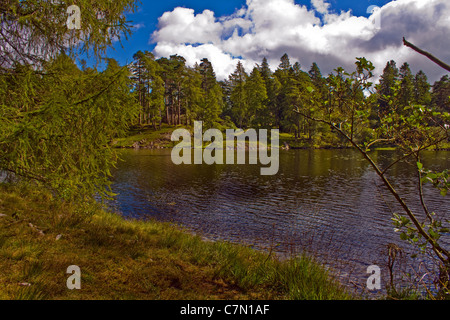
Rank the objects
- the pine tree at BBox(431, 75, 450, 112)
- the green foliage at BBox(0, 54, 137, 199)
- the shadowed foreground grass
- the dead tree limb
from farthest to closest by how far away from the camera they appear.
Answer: the green foliage at BBox(0, 54, 137, 199), the shadowed foreground grass, the pine tree at BBox(431, 75, 450, 112), the dead tree limb

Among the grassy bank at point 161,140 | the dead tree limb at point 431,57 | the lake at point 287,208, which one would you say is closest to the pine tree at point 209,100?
the grassy bank at point 161,140

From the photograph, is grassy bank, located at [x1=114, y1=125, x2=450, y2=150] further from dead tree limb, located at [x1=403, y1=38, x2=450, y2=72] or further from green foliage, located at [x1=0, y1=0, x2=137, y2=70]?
dead tree limb, located at [x1=403, y1=38, x2=450, y2=72]

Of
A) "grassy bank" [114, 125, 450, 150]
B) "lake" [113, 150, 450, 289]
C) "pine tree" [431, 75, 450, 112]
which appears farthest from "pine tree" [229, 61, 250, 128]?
"pine tree" [431, 75, 450, 112]

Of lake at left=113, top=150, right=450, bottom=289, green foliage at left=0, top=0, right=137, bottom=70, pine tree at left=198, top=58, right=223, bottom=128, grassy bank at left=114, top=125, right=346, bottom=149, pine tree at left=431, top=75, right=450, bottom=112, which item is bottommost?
lake at left=113, top=150, right=450, bottom=289

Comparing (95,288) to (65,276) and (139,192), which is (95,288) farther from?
(139,192)

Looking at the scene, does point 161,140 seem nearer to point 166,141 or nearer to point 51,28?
point 166,141

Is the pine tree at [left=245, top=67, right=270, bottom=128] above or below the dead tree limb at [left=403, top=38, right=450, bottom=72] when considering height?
above

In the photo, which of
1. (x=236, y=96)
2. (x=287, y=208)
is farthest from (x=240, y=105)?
(x=287, y=208)

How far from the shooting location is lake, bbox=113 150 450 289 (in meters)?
10.3

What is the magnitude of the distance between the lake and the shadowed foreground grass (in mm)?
1185

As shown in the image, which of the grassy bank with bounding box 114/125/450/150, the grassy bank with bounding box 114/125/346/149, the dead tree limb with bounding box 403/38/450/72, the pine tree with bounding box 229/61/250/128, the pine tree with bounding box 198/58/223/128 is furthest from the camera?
the pine tree with bounding box 229/61/250/128

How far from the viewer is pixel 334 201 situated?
59.2 ft

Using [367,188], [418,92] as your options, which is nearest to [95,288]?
[367,188]

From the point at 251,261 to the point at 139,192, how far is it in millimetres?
14615
